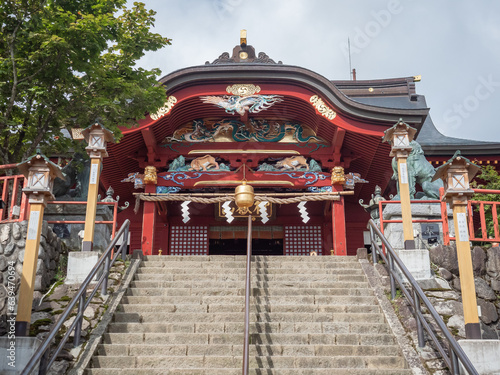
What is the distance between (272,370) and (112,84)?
17.1 feet

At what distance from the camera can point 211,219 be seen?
16.0m

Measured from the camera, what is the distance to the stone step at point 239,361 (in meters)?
6.69

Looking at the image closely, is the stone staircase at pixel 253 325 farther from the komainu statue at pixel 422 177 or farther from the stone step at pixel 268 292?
the komainu statue at pixel 422 177

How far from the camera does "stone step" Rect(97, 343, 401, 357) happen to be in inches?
273

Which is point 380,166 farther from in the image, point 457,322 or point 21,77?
point 21,77

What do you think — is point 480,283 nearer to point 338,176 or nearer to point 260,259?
point 260,259

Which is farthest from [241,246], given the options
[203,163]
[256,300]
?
[256,300]

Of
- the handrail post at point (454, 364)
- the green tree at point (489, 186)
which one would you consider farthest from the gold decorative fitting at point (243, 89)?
the handrail post at point (454, 364)

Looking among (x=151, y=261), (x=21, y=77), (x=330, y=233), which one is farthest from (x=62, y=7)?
(x=330, y=233)

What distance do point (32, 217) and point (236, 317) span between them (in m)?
3.20

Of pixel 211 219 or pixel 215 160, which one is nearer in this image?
pixel 215 160

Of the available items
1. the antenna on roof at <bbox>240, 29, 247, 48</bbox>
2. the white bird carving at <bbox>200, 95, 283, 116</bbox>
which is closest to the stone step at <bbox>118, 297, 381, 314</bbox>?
the white bird carving at <bbox>200, 95, 283, 116</bbox>

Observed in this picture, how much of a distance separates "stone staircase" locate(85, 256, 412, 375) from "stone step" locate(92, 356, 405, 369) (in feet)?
0.04

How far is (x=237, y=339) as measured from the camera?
719cm
